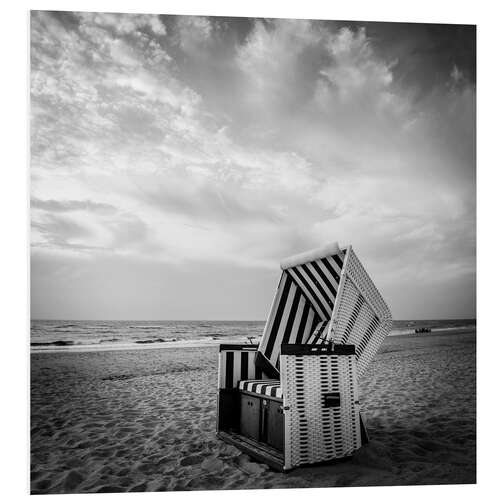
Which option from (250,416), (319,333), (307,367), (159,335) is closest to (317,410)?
(307,367)

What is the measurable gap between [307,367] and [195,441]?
129 cm

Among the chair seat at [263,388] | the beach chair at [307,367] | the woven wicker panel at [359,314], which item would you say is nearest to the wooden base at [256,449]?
the beach chair at [307,367]

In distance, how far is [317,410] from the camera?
9.97 feet

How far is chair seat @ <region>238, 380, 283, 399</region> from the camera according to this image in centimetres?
313

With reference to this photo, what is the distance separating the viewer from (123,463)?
3.34 meters

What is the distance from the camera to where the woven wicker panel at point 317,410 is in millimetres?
2953

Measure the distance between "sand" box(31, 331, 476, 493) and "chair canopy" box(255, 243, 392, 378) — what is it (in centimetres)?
74

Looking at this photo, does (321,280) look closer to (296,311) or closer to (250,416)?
(296,311)

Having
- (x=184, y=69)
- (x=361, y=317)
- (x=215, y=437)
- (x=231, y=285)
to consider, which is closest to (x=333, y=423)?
(x=361, y=317)

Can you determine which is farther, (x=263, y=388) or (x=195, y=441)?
(x=195, y=441)

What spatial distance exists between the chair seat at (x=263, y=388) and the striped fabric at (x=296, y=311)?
27cm

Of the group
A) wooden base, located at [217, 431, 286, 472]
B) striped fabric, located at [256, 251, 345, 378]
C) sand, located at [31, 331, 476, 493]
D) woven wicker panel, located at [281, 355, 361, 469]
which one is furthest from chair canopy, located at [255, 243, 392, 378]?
sand, located at [31, 331, 476, 493]

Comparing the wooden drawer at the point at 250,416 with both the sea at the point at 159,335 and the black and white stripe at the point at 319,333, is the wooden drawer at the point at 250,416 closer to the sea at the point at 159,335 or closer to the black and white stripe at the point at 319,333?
the black and white stripe at the point at 319,333
